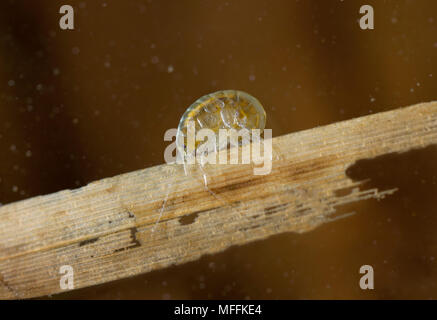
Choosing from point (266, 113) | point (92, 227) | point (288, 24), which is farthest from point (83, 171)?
point (288, 24)

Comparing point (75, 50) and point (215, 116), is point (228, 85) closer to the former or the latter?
point (215, 116)

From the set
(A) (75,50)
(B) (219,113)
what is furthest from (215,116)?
(A) (75,50)

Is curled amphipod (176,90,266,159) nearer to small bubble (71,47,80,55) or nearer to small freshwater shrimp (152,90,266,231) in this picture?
small freshwater shrimp (152,90,266,231)

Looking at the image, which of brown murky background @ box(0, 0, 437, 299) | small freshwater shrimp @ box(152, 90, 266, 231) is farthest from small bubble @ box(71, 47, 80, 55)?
small freshwater shrimp @ box(152, 90, 266, 231)

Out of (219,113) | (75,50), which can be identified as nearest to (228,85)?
(219,113)

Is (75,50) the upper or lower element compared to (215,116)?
upper

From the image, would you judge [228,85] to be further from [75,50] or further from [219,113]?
[75,50]

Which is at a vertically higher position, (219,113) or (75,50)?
(75,50)
